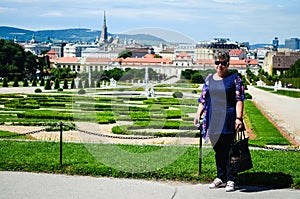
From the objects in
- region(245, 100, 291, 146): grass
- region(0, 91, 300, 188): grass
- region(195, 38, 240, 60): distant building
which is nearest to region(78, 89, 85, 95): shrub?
region(195, 38, 240, 60): distant building

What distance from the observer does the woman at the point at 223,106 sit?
4.83m

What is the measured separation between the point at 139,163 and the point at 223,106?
1.71 metres

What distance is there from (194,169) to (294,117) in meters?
10.9

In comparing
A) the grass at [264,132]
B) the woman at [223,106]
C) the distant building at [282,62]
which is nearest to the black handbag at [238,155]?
the woman at [223,106]

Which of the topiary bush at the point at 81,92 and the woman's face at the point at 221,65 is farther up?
the woman's face at the point at 221,65

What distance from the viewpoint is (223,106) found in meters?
4.85

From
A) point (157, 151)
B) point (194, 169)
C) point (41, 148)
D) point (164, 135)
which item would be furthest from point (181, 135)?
point (194, 169)

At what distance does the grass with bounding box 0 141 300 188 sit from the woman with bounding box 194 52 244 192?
617mm

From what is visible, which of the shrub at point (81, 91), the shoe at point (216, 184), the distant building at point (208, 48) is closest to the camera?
the shoe at point (216, 184)

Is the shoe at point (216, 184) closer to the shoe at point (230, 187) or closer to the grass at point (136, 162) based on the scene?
the shoe at point (230, 187)

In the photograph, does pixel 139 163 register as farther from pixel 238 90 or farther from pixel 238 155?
pixel 238 90

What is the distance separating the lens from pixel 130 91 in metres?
25.2

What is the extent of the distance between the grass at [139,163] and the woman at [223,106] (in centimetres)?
62

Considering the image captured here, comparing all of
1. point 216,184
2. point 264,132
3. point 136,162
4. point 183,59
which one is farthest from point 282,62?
point 216,184
